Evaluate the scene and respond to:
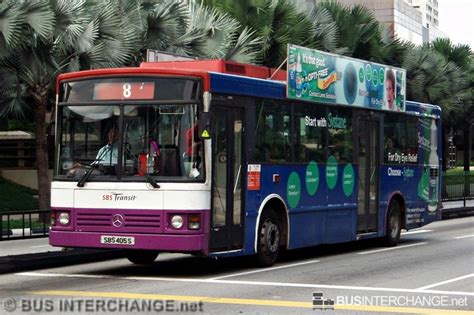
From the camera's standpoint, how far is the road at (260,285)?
10.9 metres

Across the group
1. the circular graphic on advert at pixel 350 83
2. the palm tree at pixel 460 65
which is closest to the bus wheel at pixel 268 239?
the circular graphic on advert at pixel 350 83

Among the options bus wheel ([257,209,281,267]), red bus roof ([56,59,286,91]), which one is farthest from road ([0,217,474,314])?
red bus roof ([56,59,286,91])

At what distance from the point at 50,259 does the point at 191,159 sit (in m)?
3.50

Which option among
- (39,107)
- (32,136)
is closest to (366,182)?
(39,107)

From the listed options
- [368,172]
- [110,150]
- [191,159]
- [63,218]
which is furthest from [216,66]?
[368,172]

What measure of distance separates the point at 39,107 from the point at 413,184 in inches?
496

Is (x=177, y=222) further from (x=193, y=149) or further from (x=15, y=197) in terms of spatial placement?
(x=15, y=197)

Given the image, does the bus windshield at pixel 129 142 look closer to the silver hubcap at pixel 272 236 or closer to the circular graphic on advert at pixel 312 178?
the silver hubcap at pixel 272 236

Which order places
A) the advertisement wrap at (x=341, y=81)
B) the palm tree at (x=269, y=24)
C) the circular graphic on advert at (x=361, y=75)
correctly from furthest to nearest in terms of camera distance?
1. the palm tree at (x=269, y=24)
2. the circular graphic on advert at (x=361, y=75)
3. the advertisement wrap at (x=341, y=81)

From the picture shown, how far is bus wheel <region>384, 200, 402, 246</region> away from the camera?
1973 cm

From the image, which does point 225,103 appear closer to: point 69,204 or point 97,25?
point 69,204

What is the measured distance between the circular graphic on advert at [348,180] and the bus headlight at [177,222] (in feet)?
16.9

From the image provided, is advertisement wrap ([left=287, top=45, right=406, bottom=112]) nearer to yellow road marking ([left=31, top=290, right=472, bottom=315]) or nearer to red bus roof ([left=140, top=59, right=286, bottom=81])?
red bus roof ([left=140, top=59, right=286, bottom=81])

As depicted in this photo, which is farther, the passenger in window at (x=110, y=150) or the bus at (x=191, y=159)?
the passenger in window at (x=110, y=150)
